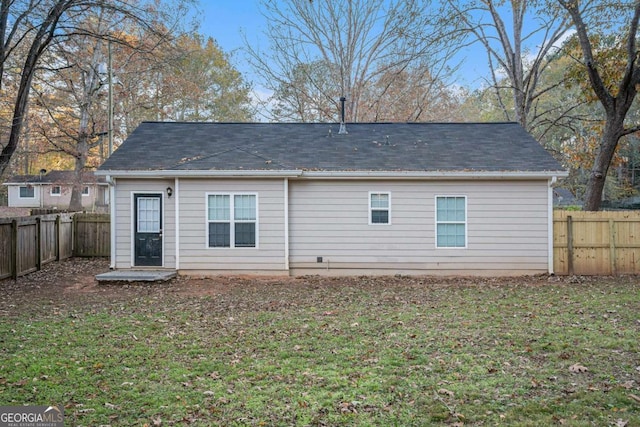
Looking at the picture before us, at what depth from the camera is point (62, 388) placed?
4594mm

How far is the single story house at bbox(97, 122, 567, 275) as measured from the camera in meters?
12.1

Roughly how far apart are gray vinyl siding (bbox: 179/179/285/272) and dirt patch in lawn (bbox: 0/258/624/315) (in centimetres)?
37

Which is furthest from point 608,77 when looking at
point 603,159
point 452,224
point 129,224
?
point 129,224

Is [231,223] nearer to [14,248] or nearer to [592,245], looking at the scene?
[14,248]

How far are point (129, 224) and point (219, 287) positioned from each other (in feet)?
10.8

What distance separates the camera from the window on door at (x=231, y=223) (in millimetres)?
12070

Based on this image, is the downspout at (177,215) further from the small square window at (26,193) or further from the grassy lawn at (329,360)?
the small square window at (26,193)

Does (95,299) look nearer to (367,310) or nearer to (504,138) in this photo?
(367,310)

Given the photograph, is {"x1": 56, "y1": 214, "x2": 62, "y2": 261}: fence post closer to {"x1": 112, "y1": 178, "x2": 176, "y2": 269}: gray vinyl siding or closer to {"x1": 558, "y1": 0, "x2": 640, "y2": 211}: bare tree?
{"x1": 112, "y1": 178, "x2": 176, "y2": 269}: gray vinyl siding

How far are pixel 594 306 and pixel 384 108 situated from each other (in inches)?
745

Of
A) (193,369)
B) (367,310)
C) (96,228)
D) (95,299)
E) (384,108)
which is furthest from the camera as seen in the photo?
(384,108)

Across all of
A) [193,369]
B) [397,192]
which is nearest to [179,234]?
[397,192]

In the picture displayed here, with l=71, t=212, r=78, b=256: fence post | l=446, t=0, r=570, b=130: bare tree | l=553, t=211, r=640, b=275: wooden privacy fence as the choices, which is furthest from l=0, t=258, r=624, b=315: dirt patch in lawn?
l=446, t=0, r=570, b=130: bare tree

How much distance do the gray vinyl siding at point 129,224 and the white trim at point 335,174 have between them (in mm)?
373
